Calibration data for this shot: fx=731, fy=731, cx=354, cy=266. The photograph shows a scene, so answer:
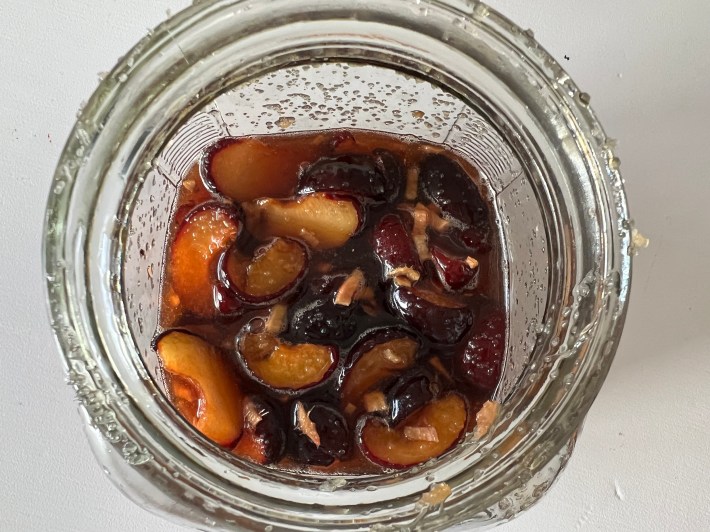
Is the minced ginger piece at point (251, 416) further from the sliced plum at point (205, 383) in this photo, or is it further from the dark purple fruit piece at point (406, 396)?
the dark purple fruit piece at point (406, 396)

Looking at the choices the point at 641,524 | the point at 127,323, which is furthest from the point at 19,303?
the point at 641,524

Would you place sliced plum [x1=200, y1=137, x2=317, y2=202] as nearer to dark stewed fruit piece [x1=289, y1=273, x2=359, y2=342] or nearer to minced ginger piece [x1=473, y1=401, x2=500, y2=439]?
dark stewed fruit piece [x1=289, y1=273, x2=359, y2=342]

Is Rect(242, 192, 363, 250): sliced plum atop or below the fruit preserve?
atop

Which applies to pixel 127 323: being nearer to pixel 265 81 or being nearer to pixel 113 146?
pixel 113 146

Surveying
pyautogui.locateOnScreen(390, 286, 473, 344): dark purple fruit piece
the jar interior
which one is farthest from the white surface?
pyautogui.locateOnScreen(390, 286, 473, 344): dark purple fruit piece

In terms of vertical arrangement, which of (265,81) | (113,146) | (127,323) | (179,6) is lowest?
(127,323)

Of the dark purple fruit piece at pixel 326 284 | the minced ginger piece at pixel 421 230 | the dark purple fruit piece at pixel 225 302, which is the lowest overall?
the dark purple fruit piece at pixel 225 302

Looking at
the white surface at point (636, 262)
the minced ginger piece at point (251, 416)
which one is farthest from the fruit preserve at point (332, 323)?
the white surface at point (636, 262)
